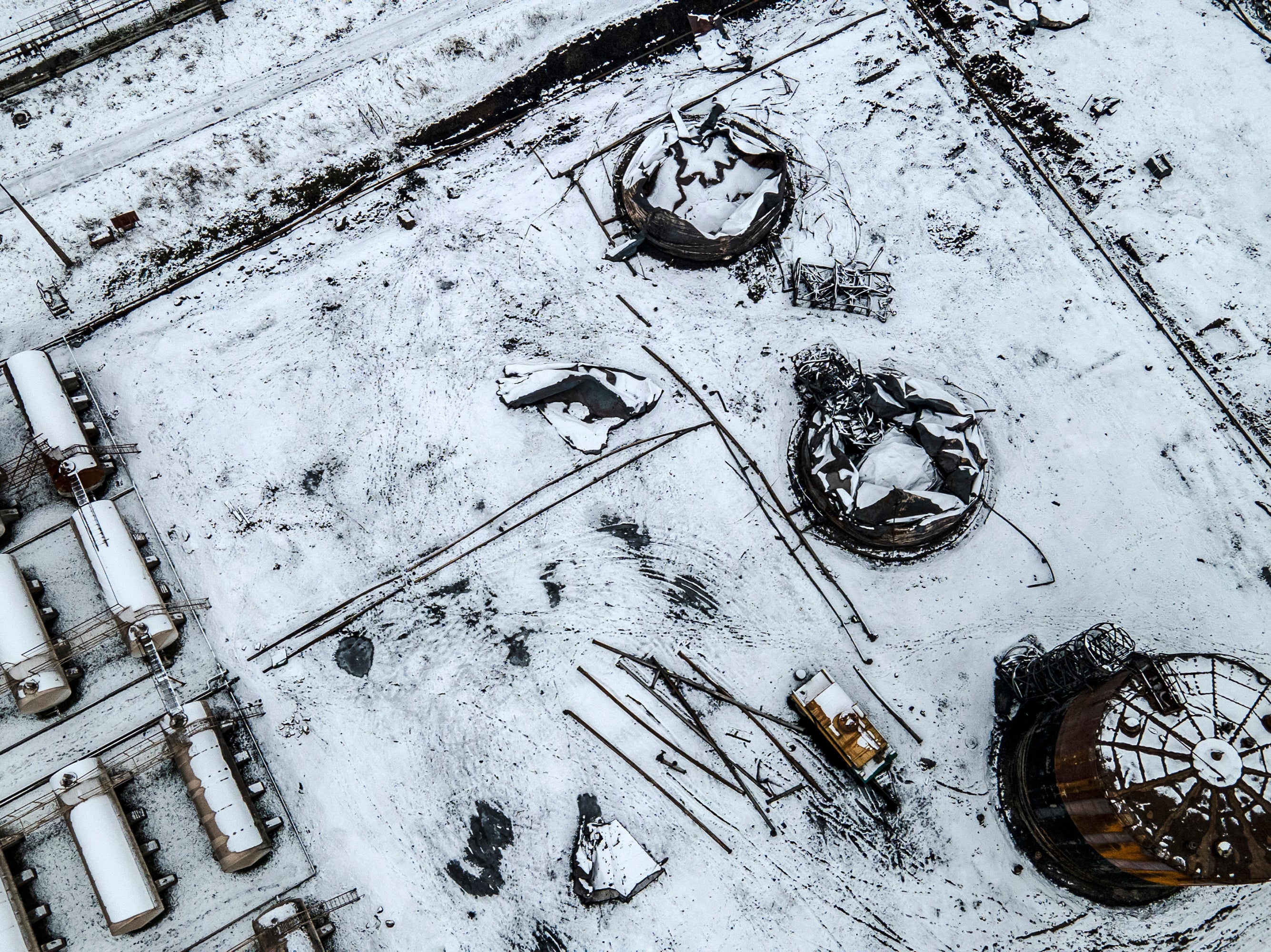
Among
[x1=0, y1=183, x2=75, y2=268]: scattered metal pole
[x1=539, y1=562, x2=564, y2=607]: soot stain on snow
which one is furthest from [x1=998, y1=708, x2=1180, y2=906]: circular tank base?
[x1=0, y1=183, x2=75, y2=268]: scattered metal pole

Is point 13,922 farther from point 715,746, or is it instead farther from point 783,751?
point 783,751

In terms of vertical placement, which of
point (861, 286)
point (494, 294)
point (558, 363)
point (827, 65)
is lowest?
point (861, 286)

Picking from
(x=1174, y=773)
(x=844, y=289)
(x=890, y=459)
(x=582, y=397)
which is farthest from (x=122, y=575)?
(x=1174, y=773)

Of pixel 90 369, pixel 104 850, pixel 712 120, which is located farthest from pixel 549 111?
pixel 104 850

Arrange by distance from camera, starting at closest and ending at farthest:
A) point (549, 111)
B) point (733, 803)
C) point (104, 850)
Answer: point (104, 850) → point (733, 803) → point (549, 111)

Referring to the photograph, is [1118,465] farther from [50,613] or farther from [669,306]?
[50,613]

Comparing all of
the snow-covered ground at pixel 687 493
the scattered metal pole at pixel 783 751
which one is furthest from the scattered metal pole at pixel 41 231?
the scattered metal pole at pixel 783 751
